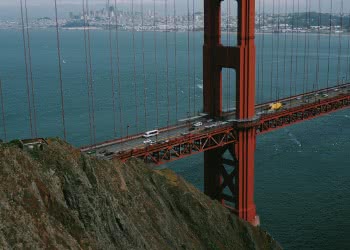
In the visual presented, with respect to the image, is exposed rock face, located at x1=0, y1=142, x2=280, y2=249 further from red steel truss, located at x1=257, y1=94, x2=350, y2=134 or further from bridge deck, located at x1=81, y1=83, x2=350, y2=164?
red steel truss, located at x1=257, y1=94, x2=350, y2=134

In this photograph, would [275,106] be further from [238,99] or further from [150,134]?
[150,134]

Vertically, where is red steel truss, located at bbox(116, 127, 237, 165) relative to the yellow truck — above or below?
below

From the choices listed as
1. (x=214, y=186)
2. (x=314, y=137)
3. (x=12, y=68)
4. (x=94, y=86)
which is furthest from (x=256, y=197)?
(x=12, y=68)

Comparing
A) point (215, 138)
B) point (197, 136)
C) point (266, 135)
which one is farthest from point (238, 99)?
point (266, 135)

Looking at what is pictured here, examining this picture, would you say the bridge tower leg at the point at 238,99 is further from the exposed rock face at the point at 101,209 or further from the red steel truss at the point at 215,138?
the exposed rock face at the point at 101,209

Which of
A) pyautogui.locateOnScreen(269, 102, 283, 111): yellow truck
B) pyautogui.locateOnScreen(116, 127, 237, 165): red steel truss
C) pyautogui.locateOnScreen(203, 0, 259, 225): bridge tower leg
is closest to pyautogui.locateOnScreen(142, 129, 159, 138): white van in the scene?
pyautogui.locateOnScreen(116, 127, 237, 165): red steel truss

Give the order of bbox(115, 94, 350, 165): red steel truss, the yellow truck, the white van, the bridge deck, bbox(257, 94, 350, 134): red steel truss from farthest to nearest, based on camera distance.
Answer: the yellow truck
bbox(257, 94, 350, 134): red steel truss
the white van
bbox(115, 94, 350, 165): red steel truss
the bridge deck

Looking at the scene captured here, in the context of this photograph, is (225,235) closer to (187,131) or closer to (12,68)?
(187,131)
